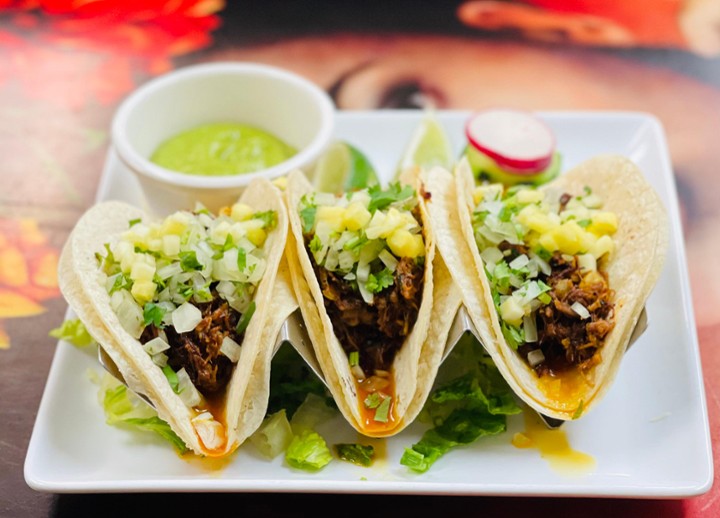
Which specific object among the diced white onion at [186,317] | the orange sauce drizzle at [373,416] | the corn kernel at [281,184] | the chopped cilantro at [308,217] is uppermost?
the chopped cilantro at [308,217]

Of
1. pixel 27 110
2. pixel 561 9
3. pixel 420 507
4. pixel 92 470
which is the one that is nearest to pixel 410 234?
pixel 420 507

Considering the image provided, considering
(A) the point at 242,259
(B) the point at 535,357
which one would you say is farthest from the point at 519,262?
(A) the point at 242,259

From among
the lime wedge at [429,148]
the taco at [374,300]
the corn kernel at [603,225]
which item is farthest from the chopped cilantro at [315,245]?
the lime wedge at [429,148]

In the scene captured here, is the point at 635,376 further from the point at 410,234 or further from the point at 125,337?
the point at 125,337

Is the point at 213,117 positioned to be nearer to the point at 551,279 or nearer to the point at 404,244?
the point at 404,244

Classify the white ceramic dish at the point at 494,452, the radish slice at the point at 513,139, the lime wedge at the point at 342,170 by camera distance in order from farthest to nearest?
the radish slice at the point at 513,139 → the lime wedge at the point at 342,170 → the white ceramic dish at the point at 494,452

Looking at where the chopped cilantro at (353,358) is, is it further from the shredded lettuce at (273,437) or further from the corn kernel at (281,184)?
the corn kernel at (281,184)
